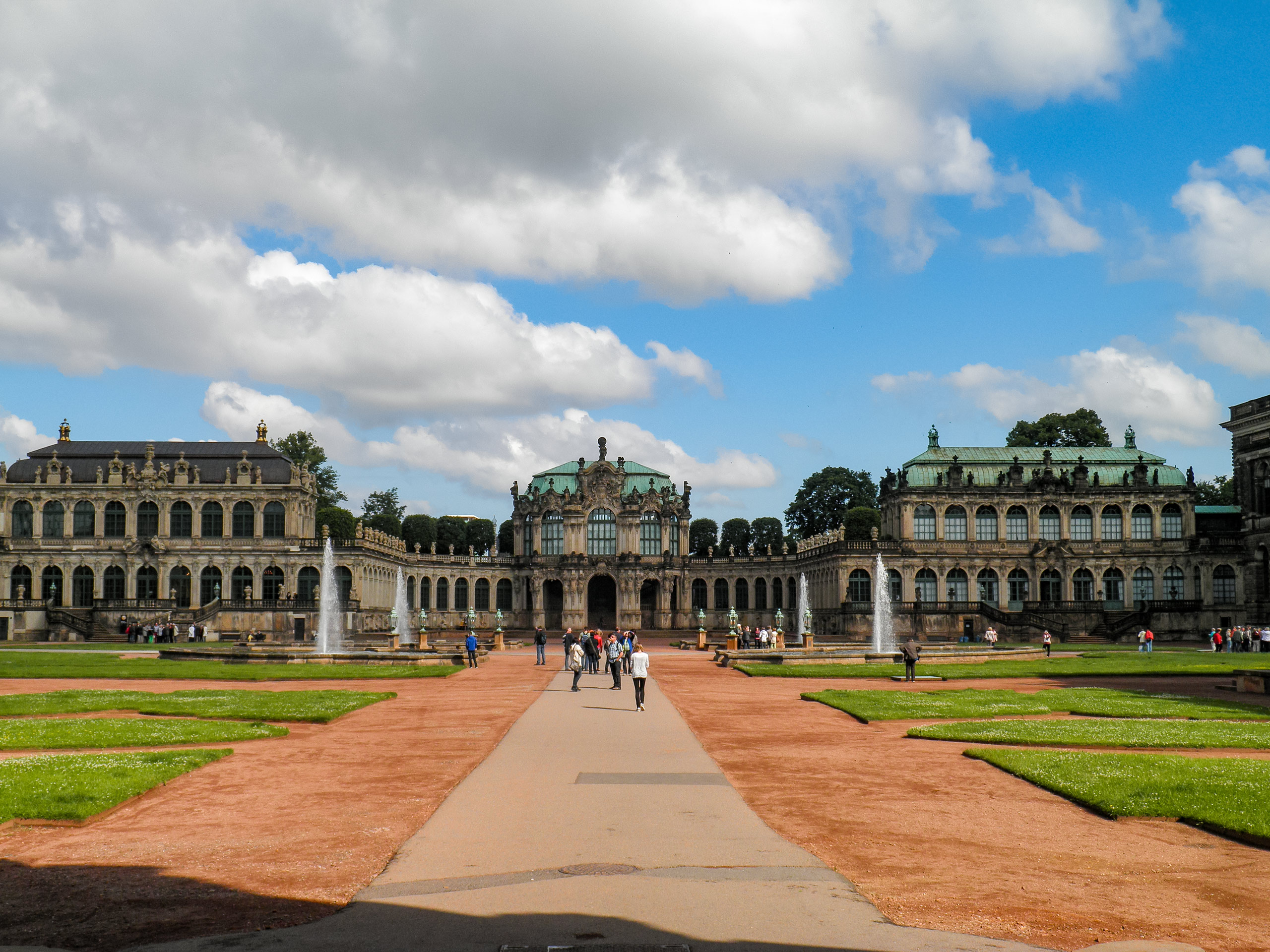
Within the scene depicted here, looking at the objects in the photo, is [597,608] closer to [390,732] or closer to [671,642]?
[671,642]

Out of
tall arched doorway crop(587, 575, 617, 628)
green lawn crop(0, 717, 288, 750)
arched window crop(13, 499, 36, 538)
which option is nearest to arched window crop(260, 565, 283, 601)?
arched window crop(13, 499, 36, 538)

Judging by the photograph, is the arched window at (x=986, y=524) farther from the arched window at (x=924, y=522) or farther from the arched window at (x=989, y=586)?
the arched window at (x=924, y=522)

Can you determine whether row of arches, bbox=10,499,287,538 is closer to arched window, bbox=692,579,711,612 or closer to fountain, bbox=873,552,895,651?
arched window, bbox=692,579,711,612

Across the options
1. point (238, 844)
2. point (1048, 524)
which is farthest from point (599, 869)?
point (1048, 524)

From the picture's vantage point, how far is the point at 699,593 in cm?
12212

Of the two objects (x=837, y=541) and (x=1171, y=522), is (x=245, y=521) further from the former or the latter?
(x=1171, y=522)

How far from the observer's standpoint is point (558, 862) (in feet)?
44.8

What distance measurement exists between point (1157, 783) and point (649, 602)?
343ft

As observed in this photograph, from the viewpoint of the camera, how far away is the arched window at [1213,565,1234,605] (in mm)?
101438

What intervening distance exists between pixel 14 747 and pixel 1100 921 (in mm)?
21135

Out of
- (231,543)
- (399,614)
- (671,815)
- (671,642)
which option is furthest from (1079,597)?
(671,815)

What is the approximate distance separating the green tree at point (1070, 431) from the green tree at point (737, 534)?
149 ft

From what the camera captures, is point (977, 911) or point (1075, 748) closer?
point (977, 911)

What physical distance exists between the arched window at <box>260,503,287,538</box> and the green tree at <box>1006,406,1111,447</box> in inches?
3054
